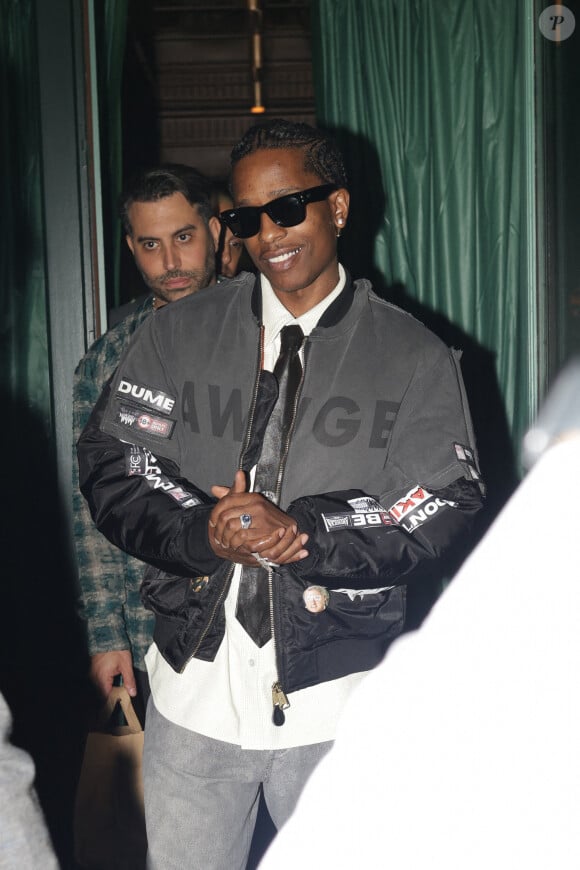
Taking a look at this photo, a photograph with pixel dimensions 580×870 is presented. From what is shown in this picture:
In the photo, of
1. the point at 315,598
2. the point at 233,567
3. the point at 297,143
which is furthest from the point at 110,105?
the point at 315,598

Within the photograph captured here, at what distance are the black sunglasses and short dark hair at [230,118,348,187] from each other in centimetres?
5

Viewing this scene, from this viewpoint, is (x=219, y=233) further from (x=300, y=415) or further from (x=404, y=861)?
(x=404, y=861)

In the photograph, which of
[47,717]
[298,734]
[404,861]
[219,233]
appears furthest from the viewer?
[47,717]

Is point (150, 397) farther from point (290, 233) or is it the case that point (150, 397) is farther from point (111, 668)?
point (111, 668)

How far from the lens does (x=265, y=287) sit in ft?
6.20

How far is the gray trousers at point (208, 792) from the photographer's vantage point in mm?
1714

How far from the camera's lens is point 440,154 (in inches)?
132

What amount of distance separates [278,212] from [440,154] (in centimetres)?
175

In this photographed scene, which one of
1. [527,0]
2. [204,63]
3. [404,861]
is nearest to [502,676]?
[404,861]

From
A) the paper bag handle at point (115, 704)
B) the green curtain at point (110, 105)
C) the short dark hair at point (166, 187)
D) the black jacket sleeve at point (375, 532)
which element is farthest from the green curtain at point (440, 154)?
the black jacket sleeve at point (375, 532)

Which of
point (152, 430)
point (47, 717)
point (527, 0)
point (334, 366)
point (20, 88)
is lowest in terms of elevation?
point (47, 717)

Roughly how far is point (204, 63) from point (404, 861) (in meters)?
5.01

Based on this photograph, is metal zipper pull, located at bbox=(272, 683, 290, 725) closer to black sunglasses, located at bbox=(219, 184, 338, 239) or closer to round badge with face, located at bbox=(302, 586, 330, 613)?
round badge with face, located at bbox=(302, 586, 330, 613)

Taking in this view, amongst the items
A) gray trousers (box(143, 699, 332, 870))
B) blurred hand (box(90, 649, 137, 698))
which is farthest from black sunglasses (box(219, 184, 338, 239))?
blurred hand (box(90, 649, 137, 698))
